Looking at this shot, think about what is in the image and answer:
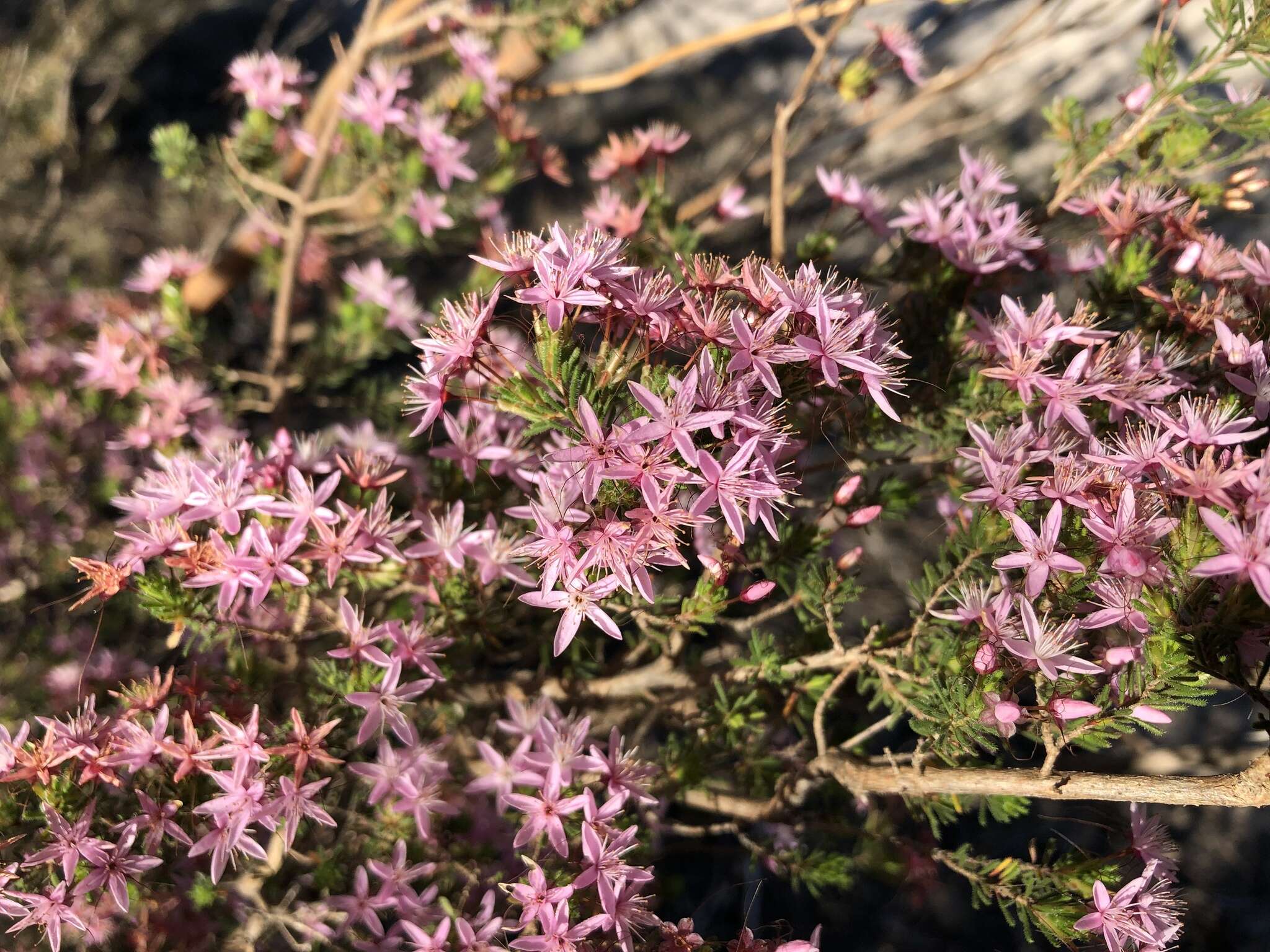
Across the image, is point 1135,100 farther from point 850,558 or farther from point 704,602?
point 704,602

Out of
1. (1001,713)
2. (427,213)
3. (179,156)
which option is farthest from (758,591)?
(179,156)

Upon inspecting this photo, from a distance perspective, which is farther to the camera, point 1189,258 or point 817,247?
point 817,247

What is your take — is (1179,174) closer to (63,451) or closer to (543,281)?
(543,281)

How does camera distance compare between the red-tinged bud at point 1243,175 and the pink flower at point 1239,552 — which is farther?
the red-tinged bud at point 1243,175

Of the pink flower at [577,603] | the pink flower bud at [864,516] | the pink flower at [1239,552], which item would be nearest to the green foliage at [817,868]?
the pink flower bud at [864,516]

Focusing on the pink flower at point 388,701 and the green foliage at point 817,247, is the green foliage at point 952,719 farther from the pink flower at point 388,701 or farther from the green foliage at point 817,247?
the green foliage at point 817,247

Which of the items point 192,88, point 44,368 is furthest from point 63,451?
point 192,88
